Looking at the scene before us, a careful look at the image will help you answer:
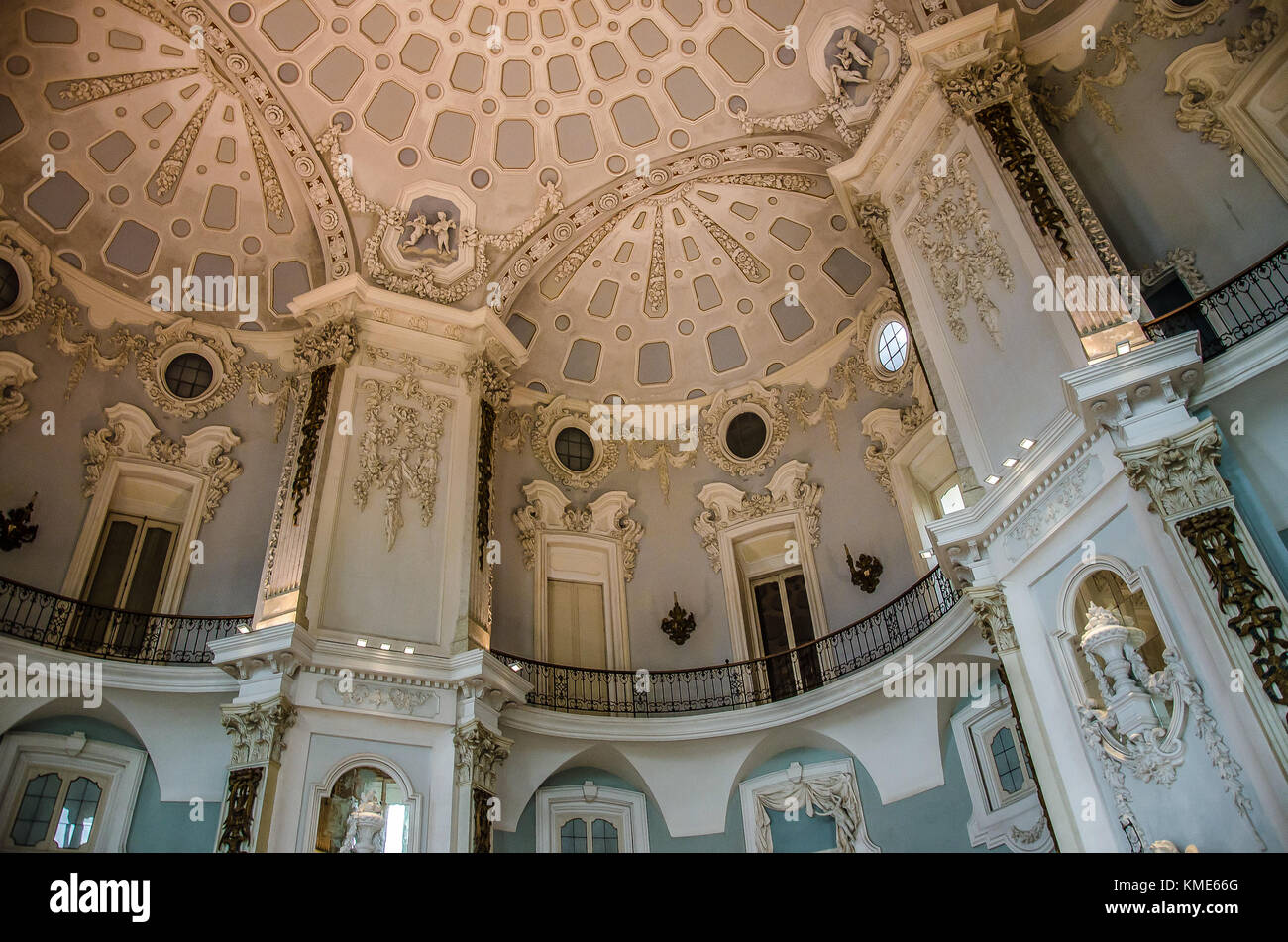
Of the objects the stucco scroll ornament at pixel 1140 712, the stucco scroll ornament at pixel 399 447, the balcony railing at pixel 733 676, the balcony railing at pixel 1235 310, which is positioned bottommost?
the stucco scroll ornament at pixel 1140 712

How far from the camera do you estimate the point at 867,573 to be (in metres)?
14.3

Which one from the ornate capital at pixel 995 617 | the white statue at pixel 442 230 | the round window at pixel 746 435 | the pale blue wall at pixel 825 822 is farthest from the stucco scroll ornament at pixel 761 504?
the white statue at pixel 442 230

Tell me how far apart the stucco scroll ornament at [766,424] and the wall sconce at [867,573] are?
9.62 feet

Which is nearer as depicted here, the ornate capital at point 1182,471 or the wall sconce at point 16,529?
the ornate capital at point 1182,471

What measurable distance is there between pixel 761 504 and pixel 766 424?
5.32ft

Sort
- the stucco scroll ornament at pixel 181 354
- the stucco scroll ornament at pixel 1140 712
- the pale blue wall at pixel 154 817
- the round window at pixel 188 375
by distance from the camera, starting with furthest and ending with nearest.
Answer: the round window at pixel 188 375 < the stucco scroll ornament at pixel 181 354 < the pale blue wall at pixel 154 817 < the stucco scroll ornament at pixel 1140 712

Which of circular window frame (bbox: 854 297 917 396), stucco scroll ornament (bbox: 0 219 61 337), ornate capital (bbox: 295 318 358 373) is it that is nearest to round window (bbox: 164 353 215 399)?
stucco scroll ornament (bbox: 0 219 61 337)

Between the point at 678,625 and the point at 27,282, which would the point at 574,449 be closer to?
the point at 678,625

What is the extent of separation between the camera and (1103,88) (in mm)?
11867

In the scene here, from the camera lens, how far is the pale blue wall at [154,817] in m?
11.3

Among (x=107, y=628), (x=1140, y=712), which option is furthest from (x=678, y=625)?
(x=1140, y=712)

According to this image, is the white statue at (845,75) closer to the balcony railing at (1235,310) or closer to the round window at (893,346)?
the round window at (893,346)

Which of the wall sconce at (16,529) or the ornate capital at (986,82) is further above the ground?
the ornate capital at (986,82)

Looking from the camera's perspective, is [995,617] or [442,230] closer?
[995,617]
